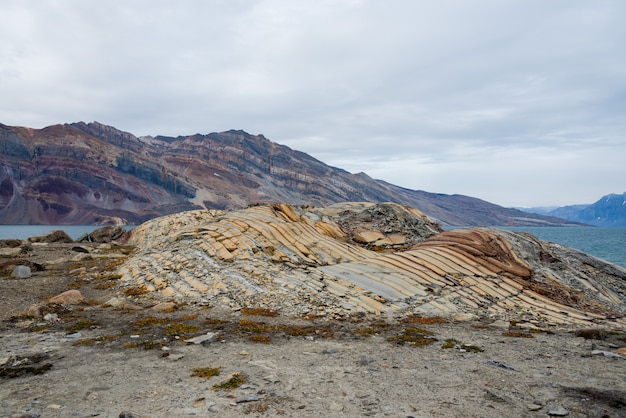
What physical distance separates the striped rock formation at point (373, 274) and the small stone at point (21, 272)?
219 inches

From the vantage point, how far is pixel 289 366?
10.0m

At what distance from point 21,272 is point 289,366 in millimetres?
20968

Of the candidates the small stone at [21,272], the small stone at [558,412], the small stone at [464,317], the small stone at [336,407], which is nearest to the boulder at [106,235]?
the small stone at [21,272]

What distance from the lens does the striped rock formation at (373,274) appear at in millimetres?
17719

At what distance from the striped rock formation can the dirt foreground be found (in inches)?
73.7

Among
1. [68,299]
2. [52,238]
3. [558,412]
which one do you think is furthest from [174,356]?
[52,238]

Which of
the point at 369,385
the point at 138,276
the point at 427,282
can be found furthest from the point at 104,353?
the point at 427,282

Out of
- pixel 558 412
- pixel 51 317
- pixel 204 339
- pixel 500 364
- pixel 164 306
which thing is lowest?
pixel 51 317

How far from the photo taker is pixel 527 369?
9.89 meters

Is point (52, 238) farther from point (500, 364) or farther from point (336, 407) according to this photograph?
point (500, 364)

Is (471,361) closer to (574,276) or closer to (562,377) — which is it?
(562,377)

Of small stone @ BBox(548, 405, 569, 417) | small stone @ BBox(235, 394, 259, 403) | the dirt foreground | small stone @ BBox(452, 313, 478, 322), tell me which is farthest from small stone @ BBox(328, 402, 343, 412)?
small stone @ BBox(452, 313, 478, 322)

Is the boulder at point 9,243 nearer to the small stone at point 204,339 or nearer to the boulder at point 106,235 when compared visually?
the boulder at point 106,235

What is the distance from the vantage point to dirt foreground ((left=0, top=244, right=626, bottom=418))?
778 cm
